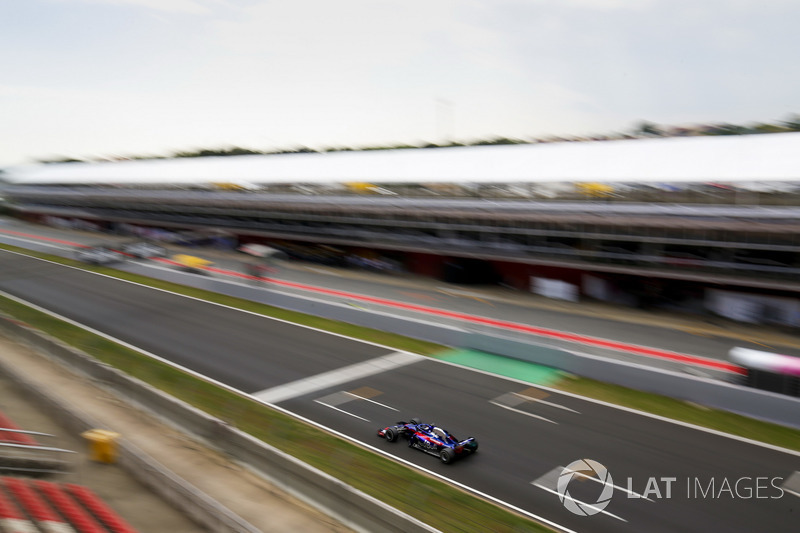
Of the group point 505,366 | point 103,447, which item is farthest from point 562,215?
point 103,447

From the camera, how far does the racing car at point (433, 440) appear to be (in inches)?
525

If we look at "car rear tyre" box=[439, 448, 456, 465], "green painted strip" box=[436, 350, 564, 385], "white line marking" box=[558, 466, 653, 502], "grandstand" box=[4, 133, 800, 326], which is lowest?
"white line marking" box=[558, 466, 653, 502]

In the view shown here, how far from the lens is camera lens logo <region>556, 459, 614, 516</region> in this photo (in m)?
11.6

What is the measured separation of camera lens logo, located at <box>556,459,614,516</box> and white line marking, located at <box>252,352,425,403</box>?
8.23 meters

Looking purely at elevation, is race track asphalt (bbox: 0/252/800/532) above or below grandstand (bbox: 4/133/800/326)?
below

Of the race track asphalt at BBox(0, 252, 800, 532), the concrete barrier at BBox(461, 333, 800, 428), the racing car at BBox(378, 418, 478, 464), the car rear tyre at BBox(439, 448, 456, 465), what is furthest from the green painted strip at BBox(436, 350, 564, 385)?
the car rear tyre at BBox(439, 448, 456, 465)

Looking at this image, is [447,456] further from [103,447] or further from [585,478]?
[103,447]

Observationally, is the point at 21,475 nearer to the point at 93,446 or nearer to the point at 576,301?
the point at 93,446

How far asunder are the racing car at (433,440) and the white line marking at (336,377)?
470cm

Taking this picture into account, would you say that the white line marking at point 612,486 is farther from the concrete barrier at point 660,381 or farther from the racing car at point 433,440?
the concrete barrier at point 660,381

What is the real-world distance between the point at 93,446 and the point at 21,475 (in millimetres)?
1315

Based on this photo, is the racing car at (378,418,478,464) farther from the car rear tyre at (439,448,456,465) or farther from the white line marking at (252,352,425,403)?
the white line marking at (252,352,425,403)

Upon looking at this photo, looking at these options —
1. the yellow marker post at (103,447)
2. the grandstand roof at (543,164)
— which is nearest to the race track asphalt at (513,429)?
the yellow marker post at (103,447)

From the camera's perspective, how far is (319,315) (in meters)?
28.0
